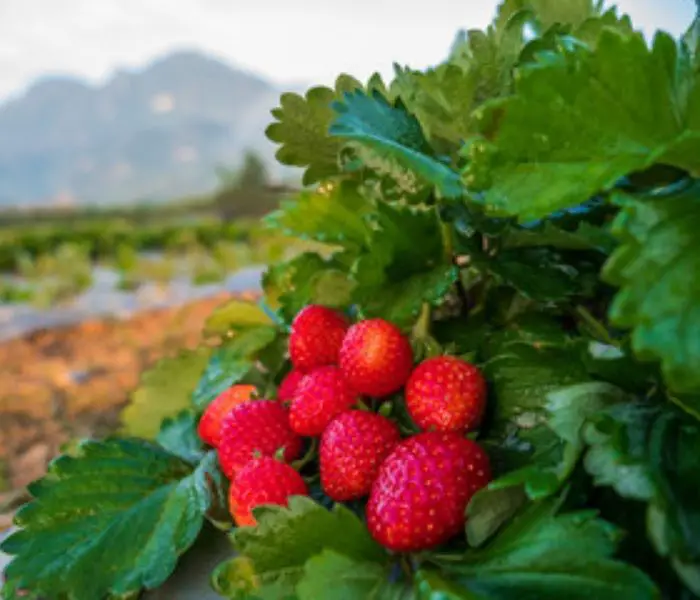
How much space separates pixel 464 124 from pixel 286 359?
242mm

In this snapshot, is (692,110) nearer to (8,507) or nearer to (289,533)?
(289,533)

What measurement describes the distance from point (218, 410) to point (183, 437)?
0.16 ft

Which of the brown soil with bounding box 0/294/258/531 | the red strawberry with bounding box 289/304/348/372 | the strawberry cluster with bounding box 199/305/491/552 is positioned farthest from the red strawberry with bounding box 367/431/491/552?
the brown soil with bounding box 0/294/258/531

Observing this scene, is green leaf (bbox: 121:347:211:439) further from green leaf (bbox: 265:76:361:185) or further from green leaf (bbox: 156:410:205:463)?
green leaf (bbox: 265:76:361:185)

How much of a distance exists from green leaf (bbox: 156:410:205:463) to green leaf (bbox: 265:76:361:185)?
207mm

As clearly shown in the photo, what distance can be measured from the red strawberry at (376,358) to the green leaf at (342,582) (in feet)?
0.38

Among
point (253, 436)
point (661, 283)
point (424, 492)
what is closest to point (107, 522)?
point (253, 436)

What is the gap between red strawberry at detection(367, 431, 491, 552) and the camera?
0.38 metres

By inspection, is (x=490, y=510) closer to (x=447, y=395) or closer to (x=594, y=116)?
(x=447, y=395)

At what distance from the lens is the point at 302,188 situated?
23.2 inches

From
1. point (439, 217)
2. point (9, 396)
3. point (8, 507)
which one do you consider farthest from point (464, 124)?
point (9, 396)

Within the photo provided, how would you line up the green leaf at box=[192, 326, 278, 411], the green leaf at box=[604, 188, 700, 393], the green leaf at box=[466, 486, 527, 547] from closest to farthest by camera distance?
the green leaf at box=[604, 188, 700, 393]
the green leaf at box=[466, 486, 527, 547]
the green leaf at box=[192, 326, 278, 411]

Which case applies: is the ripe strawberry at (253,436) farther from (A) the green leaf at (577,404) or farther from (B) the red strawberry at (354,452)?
(A) the green leaf at (577,404)

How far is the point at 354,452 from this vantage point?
17.0 inches
